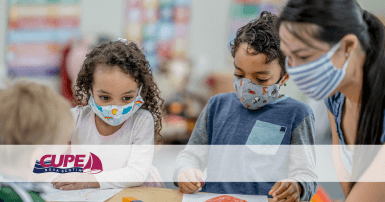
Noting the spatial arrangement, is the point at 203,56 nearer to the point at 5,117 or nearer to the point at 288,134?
the point at 288,134

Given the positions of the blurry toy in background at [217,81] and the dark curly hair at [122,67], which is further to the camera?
the blurry toy in background at [217,81]

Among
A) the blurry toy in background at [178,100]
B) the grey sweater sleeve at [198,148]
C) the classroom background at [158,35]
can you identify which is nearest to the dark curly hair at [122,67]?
the grey sweater sleeve at [198,148]

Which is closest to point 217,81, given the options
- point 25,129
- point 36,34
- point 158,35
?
point 158,35

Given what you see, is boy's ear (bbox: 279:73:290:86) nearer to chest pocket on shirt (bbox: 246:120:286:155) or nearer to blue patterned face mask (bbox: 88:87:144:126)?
chest pocket on shirt (bbox: 246:120:286:155)

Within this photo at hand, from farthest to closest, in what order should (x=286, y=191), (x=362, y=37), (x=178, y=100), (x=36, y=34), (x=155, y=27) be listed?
1. (x=155, y=27)
2. (x=178, y=100)
3. (x=36, y=34)
4. (x=286, y=191)
5. (x=362, y=37)

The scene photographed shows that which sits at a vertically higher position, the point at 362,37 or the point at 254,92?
the point at 362,37

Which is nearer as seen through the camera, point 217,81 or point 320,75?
point 320,75

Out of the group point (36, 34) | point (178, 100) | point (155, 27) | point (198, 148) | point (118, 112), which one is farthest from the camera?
point (155, 27)

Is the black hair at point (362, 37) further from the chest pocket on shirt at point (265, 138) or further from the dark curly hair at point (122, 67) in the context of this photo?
the dark curly hair at point (122, 67)

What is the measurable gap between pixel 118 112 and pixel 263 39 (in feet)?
1.56

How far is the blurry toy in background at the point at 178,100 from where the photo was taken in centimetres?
247

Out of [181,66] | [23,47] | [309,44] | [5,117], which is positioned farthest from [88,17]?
[309,44]

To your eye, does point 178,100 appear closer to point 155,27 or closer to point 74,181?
point 155,27

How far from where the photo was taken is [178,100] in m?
2.68
